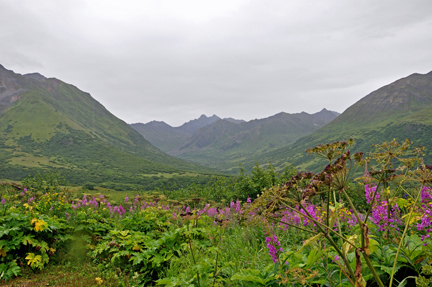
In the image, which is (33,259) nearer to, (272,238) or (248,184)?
(272,238)

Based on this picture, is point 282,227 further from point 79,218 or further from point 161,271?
point 79,218

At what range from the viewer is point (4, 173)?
139000 millimetres

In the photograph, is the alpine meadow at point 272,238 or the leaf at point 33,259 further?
the leaf at point 33,259

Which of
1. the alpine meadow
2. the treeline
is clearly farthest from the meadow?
the treeline

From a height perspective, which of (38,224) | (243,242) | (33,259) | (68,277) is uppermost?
(38,224)

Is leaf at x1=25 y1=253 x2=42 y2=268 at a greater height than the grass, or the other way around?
leaf at x1=25 y1=253 x2=42 y2=268

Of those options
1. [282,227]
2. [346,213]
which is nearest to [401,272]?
[346,213]

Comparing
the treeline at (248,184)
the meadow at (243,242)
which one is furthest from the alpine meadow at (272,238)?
the treeline at (248,184)

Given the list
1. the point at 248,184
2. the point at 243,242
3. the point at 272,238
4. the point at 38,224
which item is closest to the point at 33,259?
the point at 38,224

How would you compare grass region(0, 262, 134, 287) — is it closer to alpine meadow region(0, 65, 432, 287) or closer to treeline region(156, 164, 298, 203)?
alpine meadow region(0, 65, 432, 287)

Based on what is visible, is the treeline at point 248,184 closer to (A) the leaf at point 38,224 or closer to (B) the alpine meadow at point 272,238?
(B) the alpine meadow at point 272,238

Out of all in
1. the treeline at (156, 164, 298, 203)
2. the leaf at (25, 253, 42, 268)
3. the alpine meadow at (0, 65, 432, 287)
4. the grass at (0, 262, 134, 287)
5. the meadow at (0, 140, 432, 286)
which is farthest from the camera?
the treeline at (156, 164, 298, 203)

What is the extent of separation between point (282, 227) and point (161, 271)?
2773 millimetres

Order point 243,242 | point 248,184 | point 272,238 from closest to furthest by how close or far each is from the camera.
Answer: point 272,238
point 243,242
point 248,184
